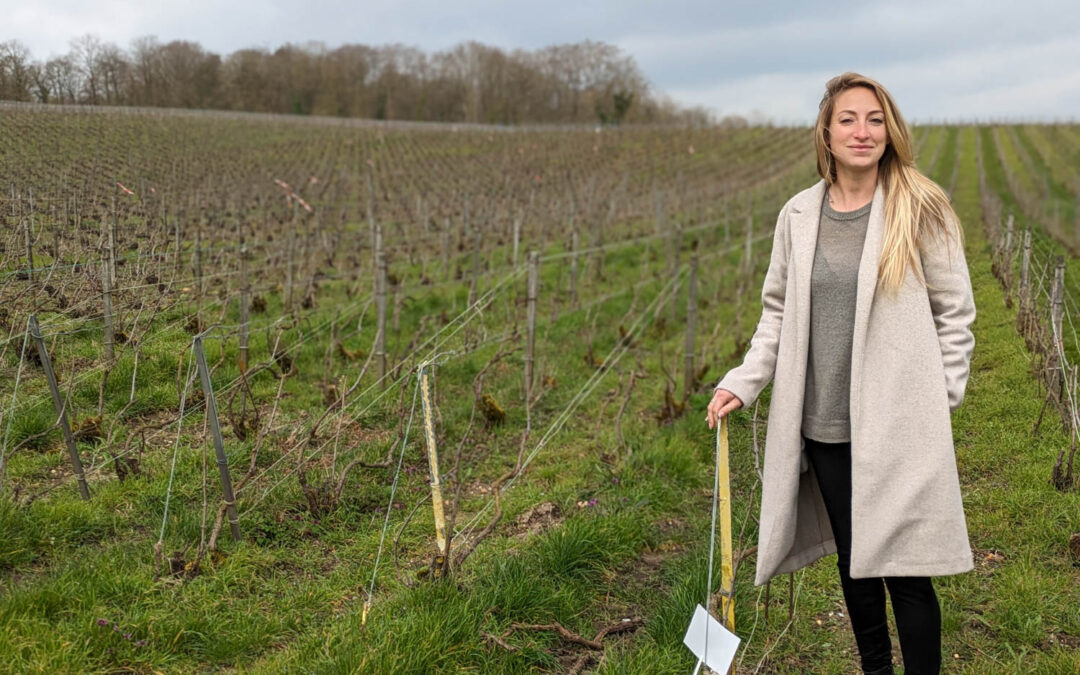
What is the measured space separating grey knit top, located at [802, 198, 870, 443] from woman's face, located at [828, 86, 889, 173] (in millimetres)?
124

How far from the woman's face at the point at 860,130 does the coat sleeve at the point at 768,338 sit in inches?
8.2

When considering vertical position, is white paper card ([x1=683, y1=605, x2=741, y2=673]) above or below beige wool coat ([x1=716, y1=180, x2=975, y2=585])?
below

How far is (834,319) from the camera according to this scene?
5.88 feet

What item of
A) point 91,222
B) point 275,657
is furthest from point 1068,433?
point 91,222

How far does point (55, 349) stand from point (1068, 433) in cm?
495

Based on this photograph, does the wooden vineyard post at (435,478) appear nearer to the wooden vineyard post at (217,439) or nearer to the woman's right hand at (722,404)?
the wooden vineyard post at (217,439)

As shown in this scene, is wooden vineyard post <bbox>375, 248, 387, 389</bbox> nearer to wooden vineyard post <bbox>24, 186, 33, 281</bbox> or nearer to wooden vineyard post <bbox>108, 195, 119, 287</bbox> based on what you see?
wooden vineyard post <bbox>108, 195, 119, 287</bbox>

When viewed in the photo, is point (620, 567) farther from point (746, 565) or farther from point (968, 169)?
point (968, 169)

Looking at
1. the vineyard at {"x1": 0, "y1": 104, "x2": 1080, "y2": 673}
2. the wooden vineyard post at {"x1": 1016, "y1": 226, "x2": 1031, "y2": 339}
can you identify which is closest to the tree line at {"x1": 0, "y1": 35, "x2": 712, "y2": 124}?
the vineyard at {"x1": 0, "y1": 104, "x2": 1080, "y2": 673}

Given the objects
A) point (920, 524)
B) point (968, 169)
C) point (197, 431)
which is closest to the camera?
point (920, 524)

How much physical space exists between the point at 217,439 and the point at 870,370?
2335 mm

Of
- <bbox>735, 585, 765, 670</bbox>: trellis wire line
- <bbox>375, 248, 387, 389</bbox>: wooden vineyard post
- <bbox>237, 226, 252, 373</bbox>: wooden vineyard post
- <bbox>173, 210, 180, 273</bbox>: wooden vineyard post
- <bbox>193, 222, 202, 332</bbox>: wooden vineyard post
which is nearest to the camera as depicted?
<bbox>735, 585, 765, 670</bbox>: trellis wire line

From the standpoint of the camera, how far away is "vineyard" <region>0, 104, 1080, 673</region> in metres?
2.37

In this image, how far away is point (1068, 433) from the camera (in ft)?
11.9
